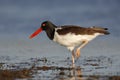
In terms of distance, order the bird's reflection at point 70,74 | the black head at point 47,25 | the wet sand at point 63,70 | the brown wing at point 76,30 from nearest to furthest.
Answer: the bird's reflection at point 70,74 < the wet sand at point 63,70 < the brown wing at point 76,30 < the black head at point 47,25

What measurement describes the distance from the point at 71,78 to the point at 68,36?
4218mm

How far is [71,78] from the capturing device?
13.8 m

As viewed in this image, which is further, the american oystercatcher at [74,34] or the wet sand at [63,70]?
the american oystercatcher at [74,34]

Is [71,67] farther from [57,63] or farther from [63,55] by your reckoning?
[63,55]

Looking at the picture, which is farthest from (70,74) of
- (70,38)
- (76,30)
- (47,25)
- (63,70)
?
(47,25)

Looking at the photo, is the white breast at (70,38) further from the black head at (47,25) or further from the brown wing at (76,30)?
the black head at (47,25)

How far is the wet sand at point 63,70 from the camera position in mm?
14023

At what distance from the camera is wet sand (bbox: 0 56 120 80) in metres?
14.0

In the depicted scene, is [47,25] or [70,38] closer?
[70,38]

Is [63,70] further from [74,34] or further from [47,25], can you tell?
[47,25]

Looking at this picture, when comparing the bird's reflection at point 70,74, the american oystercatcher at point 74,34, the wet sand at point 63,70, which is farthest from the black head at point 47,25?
the bird's reflection at point 70,74

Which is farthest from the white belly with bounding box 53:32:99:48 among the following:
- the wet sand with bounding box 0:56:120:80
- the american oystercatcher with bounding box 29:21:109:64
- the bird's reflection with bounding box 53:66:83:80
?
the bird's reflection with bounding box 53:66:83:80

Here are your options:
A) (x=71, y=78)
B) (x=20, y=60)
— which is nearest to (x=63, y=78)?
(x=71, y=78)

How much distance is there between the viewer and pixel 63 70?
16.1 meters
